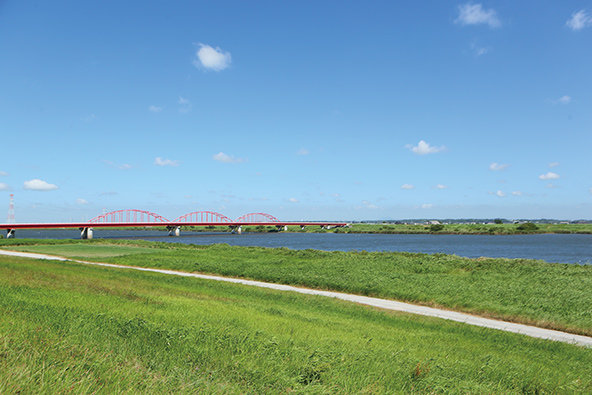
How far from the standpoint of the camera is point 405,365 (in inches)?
288

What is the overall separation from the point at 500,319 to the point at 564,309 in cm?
293

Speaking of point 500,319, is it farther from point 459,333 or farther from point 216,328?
point 216,328

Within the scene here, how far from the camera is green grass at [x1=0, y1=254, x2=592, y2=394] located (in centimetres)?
475

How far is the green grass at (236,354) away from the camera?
4.75m

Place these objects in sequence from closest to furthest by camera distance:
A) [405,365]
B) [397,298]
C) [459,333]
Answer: [405,365] → [459,333] → [397,298]

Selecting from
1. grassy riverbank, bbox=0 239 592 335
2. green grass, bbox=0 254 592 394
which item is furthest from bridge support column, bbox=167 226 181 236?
green grass, bbox=0 254 592 394

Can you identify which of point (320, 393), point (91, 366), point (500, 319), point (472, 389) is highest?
point (91, 366)

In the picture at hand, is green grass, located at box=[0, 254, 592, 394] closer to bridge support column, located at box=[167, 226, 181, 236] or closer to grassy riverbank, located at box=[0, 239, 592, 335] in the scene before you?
grassy riverbank, located at box=[0, 239, 592, 335]

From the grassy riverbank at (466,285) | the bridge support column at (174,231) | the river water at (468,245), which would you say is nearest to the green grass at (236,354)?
the grassy riverbank at (466,285)

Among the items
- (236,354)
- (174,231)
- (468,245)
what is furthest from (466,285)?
(174,231)

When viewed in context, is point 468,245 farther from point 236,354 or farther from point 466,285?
point 236,354

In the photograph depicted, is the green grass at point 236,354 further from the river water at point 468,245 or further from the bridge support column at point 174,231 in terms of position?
the bridge support column at point 174,231

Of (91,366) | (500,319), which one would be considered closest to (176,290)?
(91,366)

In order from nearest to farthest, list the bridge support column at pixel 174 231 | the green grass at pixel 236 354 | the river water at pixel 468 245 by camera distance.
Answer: the green grass at pixel 236 354
the river water at pixel 468 245
the bridge support column at pixel 174 231
